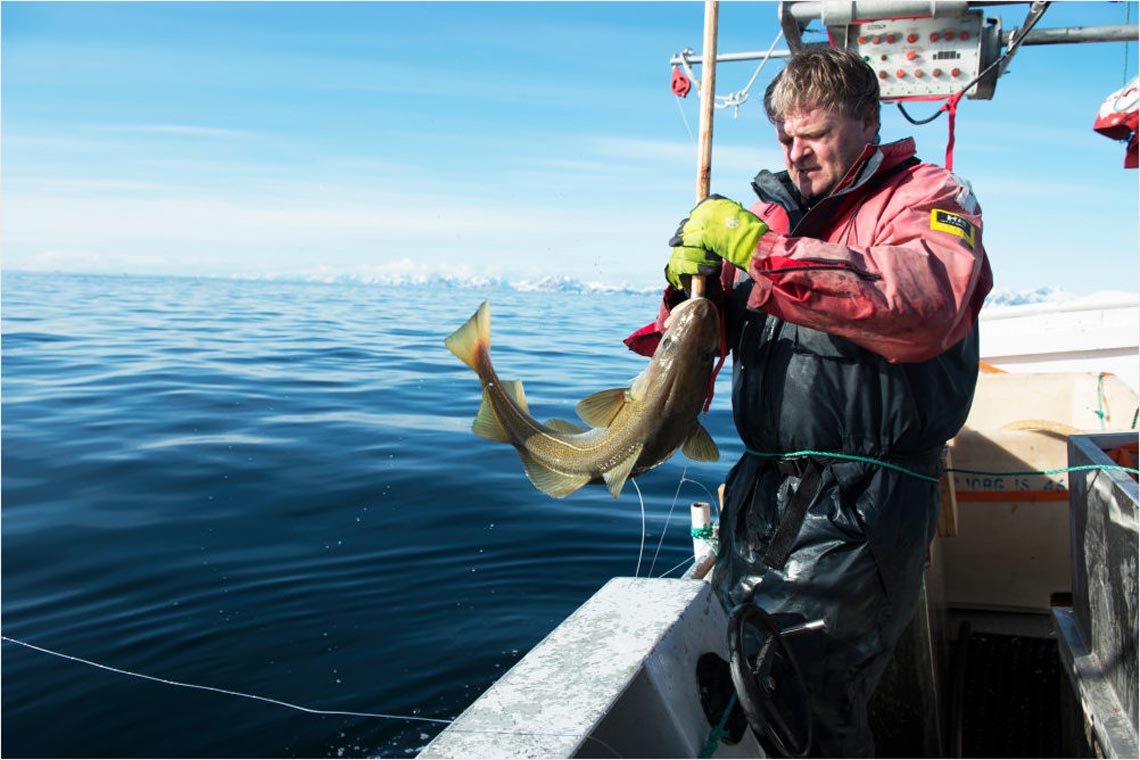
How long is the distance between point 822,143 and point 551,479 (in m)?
1.51

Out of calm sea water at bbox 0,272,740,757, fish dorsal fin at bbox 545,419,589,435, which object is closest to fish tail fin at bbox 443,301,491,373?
fish dorsal fin at bbox 545,419,589,435

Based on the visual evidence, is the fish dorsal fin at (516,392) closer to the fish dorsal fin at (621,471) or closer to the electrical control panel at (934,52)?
the fish dorsal fin at (621,471)

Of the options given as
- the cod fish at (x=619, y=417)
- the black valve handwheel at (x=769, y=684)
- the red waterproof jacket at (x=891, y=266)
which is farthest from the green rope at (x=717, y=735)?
the red waterproof jacket at (x=891, y=266)

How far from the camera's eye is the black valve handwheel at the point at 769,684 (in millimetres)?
2652

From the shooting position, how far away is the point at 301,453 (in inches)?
370

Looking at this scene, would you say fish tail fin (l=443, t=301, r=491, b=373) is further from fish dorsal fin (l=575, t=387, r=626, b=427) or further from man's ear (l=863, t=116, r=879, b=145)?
man's ear (l=863, t=116, r=879, b=145)

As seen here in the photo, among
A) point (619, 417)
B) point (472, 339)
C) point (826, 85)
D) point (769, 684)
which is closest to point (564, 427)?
point (619, 417)

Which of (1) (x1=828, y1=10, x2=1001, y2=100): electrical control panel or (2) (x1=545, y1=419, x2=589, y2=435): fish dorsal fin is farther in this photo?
(1) (x1=828, y1=10, x2=1001, y2=100): electrical control panel

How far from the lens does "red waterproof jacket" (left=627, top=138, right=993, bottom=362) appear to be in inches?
92.7

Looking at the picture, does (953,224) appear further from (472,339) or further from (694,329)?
(472,339)

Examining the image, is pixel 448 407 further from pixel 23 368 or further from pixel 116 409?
pixel 23 368

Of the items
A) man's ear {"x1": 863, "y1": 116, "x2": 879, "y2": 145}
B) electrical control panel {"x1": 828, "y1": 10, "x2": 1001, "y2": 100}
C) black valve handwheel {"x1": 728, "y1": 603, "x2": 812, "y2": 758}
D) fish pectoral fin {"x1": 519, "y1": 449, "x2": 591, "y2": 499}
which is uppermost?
electrical control panel {"x1": 828, "y1": 10, "x2": 1001, "y2": 100}

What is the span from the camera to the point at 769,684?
273 cm

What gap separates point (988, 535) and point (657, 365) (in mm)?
3551
